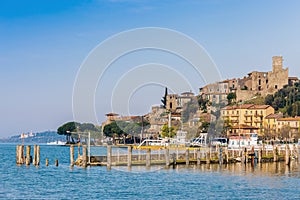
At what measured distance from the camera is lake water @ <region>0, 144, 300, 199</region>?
34094 mm

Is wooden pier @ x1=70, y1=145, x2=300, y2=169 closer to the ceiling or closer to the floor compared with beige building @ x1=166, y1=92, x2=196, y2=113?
closer to the floor

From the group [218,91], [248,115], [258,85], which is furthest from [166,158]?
[258,85]

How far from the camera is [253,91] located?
158 metres

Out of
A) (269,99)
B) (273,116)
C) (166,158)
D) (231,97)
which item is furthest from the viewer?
(231,97)

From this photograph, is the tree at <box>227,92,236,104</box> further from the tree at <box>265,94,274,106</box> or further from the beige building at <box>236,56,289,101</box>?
the tree at <box>265,94,274,106</box>

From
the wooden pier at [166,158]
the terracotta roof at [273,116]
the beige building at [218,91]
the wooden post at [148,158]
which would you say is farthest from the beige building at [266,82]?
the wooden post at [148,158]

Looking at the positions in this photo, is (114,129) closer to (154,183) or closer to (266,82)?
(266,82)

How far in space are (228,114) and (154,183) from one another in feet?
304

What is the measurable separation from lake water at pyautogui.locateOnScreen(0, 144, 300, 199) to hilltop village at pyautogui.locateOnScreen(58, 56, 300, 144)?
53167mm

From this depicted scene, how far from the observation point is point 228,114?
428 feet

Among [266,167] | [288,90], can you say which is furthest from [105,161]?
[288,90]

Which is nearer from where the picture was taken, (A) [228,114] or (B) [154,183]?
(B) [154,183]

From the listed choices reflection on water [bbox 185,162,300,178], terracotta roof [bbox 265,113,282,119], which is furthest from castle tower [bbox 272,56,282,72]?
reflection on water [bbox 185,162,300,178]

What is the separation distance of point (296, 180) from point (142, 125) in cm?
7731
